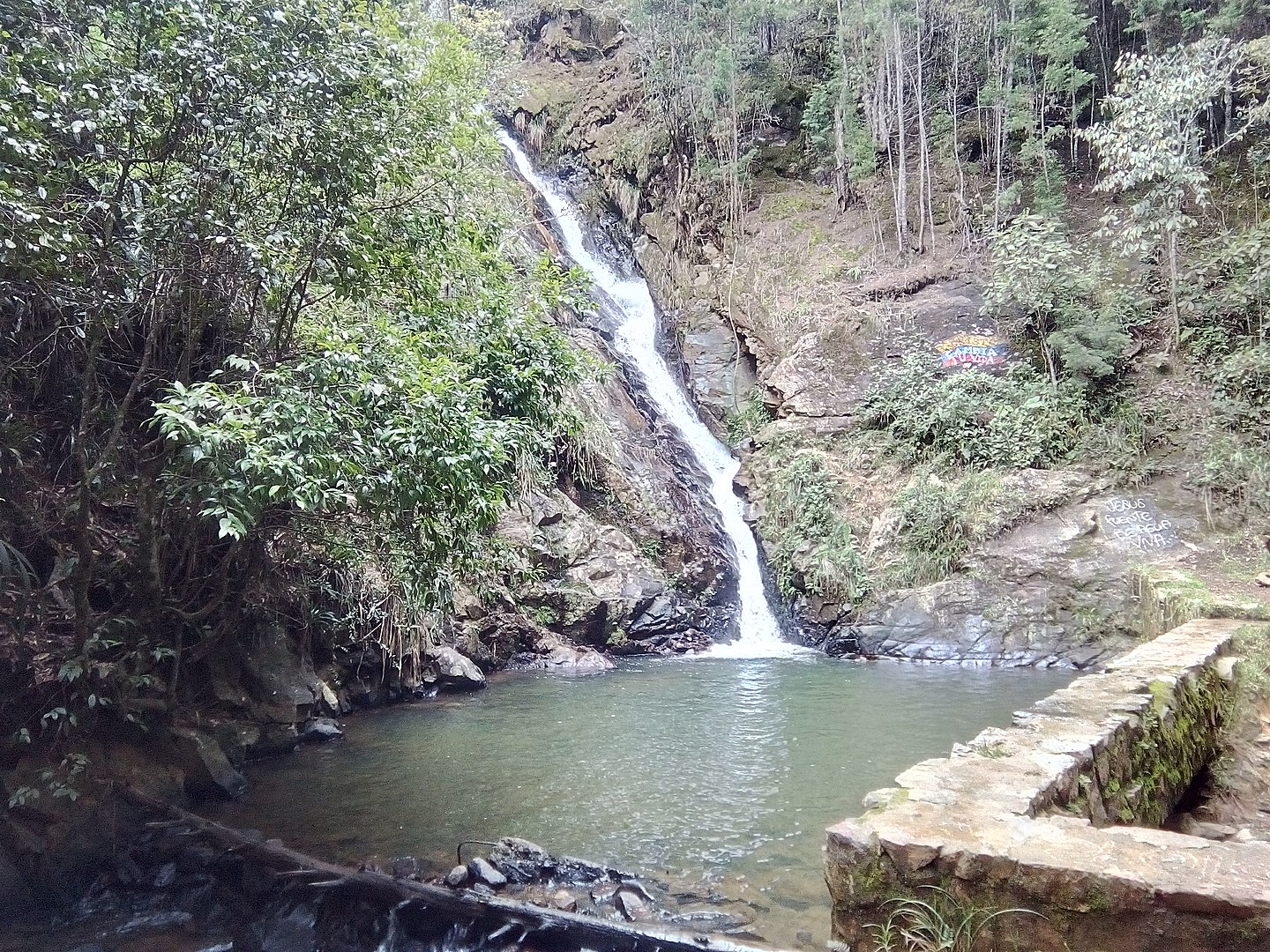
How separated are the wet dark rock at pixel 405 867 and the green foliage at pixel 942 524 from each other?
1065cm

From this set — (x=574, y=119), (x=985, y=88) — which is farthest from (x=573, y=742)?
(x=574, y=119)

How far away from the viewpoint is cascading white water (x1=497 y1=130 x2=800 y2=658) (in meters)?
15.7

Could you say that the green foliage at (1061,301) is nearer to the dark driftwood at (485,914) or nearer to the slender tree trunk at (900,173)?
the slender tree trunk at (900,173)

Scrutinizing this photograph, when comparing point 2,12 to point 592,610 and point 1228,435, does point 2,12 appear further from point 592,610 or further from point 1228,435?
point 1228,435

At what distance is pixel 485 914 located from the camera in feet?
16.4

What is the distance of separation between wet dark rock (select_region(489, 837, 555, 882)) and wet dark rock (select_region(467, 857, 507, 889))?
0.05 metres

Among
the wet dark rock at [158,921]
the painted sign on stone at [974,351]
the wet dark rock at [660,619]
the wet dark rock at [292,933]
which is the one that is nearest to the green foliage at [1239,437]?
the painted sign on stone at [974,351]

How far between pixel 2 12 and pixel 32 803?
5.34 metres

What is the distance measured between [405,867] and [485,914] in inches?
36.2

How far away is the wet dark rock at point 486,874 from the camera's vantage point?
538 centimetres

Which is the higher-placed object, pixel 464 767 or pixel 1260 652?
pixel 1260 652

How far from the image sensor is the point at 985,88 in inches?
787

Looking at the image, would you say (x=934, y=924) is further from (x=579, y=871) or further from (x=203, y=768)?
(x=203, y=768)

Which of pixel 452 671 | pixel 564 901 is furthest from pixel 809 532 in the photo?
pixel 564 901
